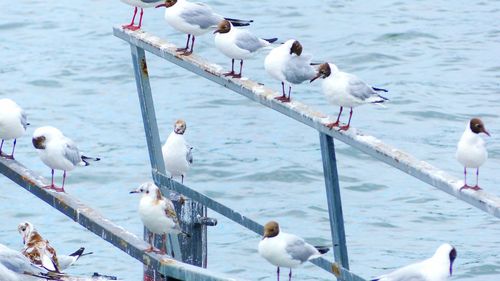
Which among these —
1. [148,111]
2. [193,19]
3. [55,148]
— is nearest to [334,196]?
[148,111]

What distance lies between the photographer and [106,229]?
5574 mm

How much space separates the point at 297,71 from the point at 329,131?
1.71 metres

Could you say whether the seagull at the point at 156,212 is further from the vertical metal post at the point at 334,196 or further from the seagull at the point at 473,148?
the seagull at the point at 473,148

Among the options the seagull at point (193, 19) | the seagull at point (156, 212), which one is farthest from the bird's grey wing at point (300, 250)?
the seagull at point (193, 19)

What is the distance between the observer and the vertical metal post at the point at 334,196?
20.0 feet

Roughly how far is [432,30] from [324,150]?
543 inches

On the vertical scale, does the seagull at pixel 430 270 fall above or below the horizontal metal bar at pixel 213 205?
above

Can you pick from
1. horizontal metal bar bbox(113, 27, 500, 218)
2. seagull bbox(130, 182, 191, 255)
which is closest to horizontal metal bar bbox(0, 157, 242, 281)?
seagull bbox(130, 182, 191, 255)

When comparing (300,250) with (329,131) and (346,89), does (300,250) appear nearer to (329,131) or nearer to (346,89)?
(329,131)

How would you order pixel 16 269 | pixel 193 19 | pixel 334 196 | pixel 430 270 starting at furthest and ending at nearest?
pixel 193 19 < pixel 334 196 < pixel 430 270 < pixel 16 269

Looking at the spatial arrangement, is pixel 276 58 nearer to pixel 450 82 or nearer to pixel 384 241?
pixel 384 241

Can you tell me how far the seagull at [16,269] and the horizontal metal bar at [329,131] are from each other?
1370 mm

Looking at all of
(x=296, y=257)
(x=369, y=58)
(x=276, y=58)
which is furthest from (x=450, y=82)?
(x=296, y=257)

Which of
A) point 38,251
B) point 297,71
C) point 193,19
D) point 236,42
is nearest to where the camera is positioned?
point 38,251
